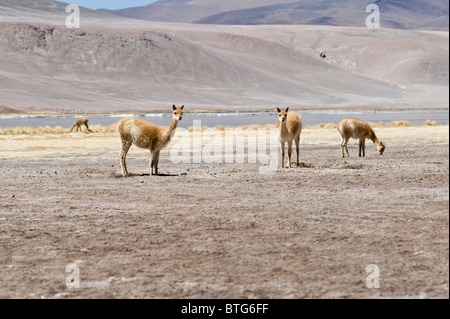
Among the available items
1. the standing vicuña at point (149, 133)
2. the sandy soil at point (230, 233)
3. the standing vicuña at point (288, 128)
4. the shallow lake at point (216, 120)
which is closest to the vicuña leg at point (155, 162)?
the standing vicuña at point (149, 133)

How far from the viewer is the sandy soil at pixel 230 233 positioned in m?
5.18

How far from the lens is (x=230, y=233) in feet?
23.9

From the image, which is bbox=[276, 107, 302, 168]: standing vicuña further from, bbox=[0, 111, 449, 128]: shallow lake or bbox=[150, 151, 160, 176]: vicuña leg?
bbox=[0, 111, 449, 128]: shallow lake

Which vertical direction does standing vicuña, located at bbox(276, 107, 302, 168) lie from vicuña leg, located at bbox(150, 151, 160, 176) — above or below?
above

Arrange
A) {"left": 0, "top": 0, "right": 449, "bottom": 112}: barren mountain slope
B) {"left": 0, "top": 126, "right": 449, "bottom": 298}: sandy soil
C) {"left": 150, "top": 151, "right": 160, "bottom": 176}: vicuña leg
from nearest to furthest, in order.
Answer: {"left": 0, "top": 126, "right": 449, "bottom": 298}: sandy soil < {"left": 150, "top": 151, "right": 160, "bottom": 176}: vicuña leg < {"left": 0, "top": 0, "right": 449, "bottom": 112}: barren mountain slope

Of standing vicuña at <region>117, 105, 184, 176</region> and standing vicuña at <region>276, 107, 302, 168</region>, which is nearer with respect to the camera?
standing vicuña at <region>117, 105, 184, 176</region>

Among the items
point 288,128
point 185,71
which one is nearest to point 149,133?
point 288,128

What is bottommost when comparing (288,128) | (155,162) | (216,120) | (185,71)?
(155,162)

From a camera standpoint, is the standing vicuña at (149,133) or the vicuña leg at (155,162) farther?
the vicuña leg at (155,162)

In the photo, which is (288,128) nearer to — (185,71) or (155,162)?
(155,162)

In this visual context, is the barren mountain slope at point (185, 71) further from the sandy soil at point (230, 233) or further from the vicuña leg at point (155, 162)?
the sandy soil at point (230, 233)

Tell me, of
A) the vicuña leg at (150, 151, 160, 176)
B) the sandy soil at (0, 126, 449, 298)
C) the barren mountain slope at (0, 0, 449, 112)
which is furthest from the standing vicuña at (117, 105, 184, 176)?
the barren mountain slope at (0, 0, 449, 112)

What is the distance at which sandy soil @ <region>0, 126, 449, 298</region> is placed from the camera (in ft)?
17.0

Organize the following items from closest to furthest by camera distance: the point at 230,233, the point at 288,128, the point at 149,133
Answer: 1. the point at 230,233
2. the point at 149,133
3. the point at 288,128
